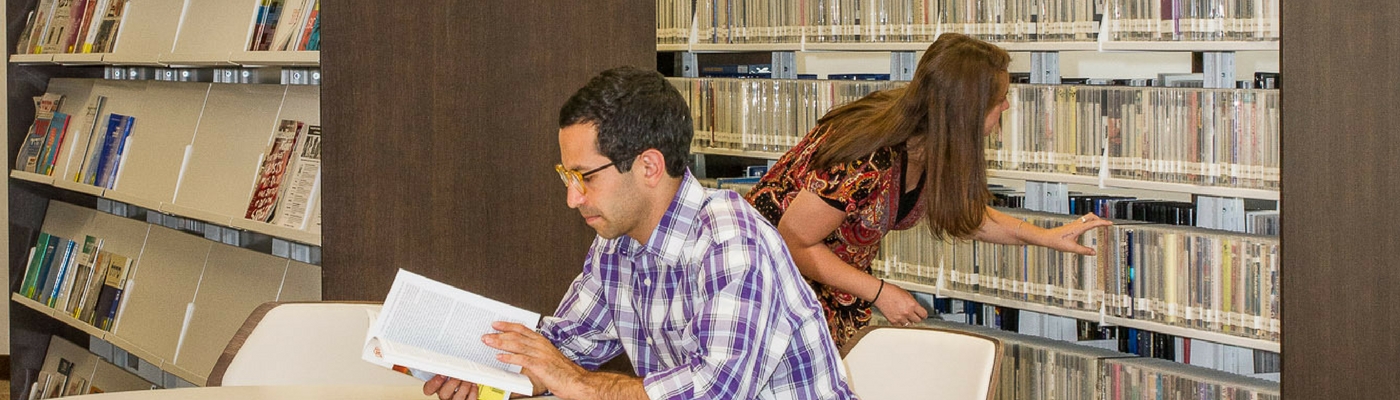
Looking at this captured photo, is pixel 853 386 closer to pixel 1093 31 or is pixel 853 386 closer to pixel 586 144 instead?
pixel 586 144

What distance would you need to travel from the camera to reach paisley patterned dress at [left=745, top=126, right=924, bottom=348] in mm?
2623

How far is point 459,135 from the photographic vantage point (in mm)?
3225

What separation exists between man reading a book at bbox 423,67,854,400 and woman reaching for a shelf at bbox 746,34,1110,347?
850 mm

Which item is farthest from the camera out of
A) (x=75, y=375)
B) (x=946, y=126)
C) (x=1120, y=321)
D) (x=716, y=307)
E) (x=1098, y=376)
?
(x=75, y=375)

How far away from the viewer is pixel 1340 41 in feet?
8.50

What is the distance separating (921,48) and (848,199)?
1158 millimetres

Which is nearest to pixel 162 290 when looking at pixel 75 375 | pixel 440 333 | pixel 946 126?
pixel 75 375

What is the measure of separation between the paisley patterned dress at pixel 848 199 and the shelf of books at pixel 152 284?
133cm

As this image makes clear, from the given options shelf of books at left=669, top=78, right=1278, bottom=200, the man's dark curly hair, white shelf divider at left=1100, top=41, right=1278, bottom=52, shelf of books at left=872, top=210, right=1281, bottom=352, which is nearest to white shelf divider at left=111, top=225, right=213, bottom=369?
shelf of books at left=669, top=78, right=1278, bottom=200

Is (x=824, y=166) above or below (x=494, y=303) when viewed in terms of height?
above

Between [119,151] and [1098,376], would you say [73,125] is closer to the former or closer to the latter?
[119,151]

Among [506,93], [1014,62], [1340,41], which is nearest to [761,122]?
[1014,62]

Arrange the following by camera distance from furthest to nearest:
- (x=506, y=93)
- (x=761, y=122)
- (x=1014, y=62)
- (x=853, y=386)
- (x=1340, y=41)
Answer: (x=761, y=122), (x=1014, y=62), (x=506, y=93), (x=1340, y=41), (x=853, y=386)

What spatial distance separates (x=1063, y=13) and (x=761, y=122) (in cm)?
108
